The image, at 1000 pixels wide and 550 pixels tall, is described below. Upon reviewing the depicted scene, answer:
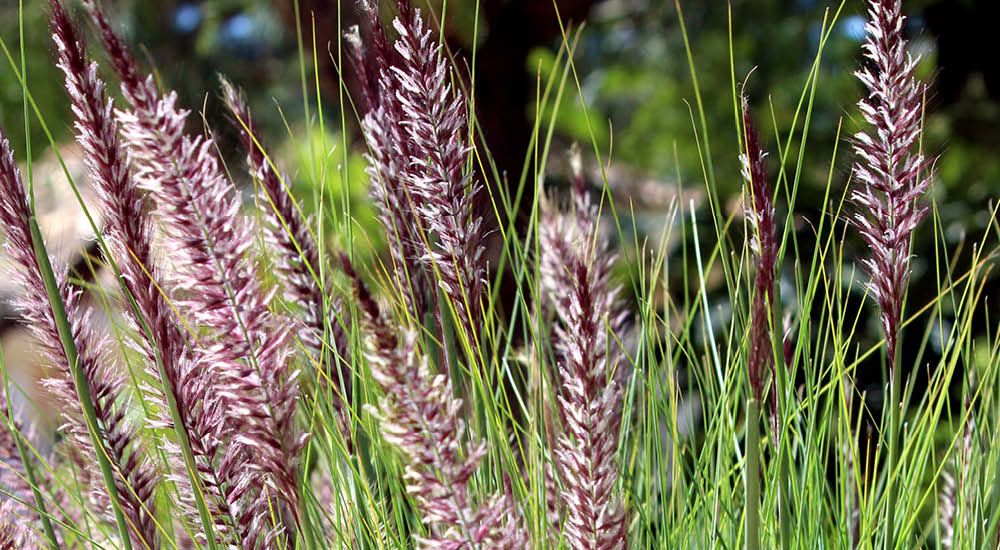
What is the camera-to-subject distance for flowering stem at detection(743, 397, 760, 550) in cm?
45

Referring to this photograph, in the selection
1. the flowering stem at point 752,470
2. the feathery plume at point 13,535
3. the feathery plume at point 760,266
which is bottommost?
the flowering stem at point 752,470

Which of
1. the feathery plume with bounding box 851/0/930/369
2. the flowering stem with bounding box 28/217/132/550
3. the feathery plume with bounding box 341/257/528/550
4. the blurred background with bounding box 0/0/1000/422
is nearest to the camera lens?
the feathery plume with bounding box 341/257/528/550

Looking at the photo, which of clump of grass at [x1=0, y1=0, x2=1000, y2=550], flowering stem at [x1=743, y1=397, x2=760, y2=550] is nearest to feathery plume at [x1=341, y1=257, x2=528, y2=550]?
clump of grass at [x1=0, y1=0, x2=1000, y2=550]

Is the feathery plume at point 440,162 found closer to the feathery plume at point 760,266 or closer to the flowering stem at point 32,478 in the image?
the feathery plume at point 760,266

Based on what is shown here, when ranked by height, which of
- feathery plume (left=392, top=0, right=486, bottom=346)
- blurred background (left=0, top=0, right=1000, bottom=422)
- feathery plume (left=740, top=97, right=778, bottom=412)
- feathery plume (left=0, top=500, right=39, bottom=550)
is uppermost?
blurred background (left=0, top=0, right=1000, bottom=422)

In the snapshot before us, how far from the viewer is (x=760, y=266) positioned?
0.45 metres

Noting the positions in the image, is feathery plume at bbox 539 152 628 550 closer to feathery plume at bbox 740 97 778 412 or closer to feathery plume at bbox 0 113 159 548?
feathery plume at bbox 740 97 778 412

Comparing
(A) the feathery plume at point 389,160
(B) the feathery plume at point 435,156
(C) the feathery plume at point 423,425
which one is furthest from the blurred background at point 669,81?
(C) the feathery plume at point 423,425

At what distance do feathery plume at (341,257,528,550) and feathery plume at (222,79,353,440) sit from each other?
279 millimetres

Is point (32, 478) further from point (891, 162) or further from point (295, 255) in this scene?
point (891, 162)

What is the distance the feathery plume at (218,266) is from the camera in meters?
0.44

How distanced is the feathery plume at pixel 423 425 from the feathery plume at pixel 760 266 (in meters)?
0.14

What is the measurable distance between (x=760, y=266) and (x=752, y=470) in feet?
0.34

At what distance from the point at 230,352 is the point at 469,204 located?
0.19 meters
